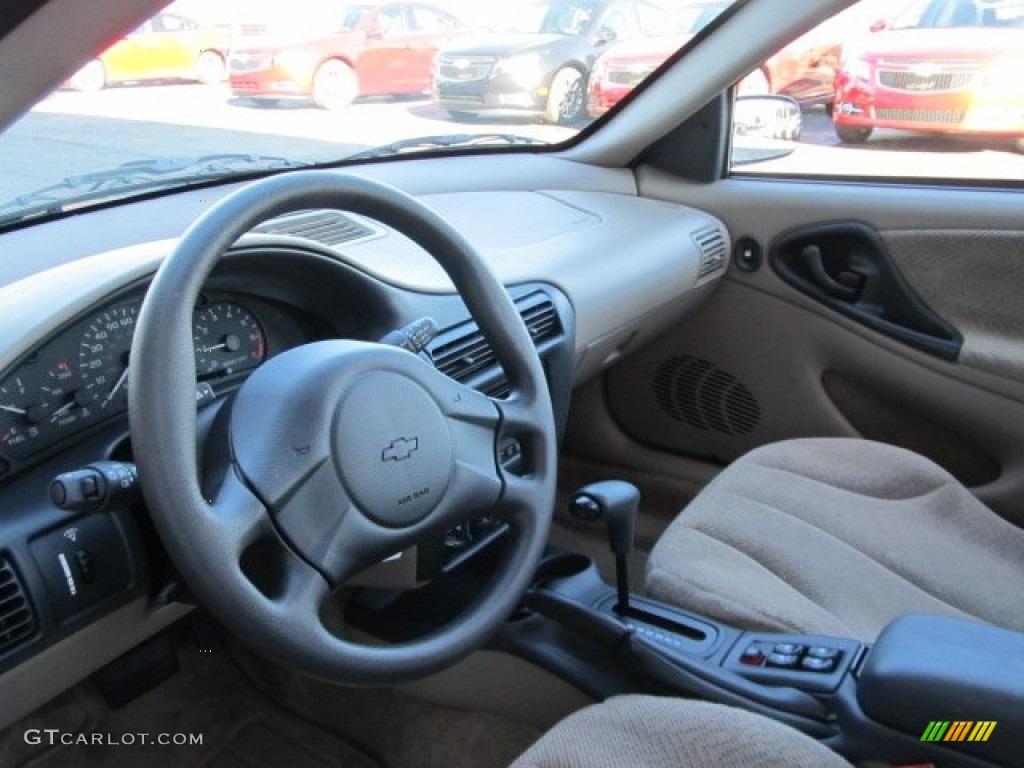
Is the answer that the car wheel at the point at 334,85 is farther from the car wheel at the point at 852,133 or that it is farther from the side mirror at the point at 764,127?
the car wheel at the point at 852,133

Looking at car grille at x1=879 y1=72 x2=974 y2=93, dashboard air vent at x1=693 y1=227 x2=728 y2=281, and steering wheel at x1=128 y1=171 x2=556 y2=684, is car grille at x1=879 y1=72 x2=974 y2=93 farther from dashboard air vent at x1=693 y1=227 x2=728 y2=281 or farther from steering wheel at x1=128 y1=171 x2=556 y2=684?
steering wheel at x1=128 y1=171 x2=556 y2=684

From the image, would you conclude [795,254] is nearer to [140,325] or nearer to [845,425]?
[845,425]

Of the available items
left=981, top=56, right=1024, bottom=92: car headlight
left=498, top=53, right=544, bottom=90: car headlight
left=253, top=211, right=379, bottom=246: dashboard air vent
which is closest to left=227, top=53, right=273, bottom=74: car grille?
left=253, top=211, right=379, bottom=246: dashboard air vent

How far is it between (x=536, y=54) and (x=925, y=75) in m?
0.80

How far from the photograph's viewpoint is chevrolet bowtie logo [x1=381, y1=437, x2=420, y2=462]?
1159 millimetres

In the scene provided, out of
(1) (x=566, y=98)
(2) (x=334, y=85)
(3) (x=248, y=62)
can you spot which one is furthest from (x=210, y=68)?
(1) (x=566, y=98)

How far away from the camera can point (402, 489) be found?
46.2 inches

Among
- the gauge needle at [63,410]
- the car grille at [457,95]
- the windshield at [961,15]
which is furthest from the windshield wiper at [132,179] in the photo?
the windshield at [961,15]

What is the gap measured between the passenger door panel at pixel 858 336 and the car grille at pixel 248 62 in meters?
0.99

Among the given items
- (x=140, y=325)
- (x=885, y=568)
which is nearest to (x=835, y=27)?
(x=885, y=568)

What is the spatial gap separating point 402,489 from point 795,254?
4.84 ft

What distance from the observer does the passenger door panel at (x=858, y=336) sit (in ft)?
7.14

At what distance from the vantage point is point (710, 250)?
2.39m

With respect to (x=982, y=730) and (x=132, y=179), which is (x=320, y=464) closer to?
(x=982, y=730)
